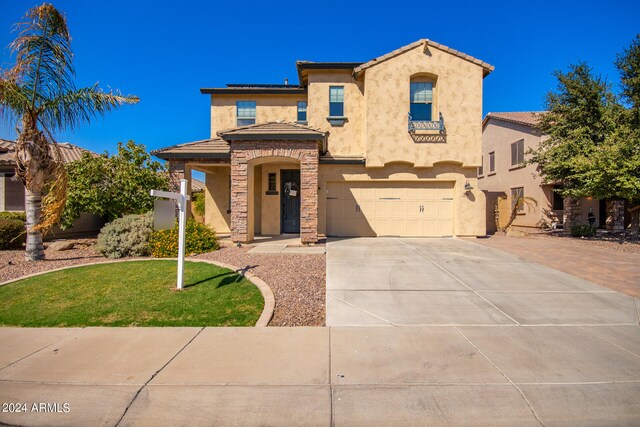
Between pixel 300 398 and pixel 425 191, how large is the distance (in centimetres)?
1249

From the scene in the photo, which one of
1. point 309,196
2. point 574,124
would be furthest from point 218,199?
point 574,124

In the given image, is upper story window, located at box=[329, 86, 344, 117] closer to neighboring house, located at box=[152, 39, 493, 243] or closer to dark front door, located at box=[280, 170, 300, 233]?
neighboring house, located at box=[152, 39, 493, 243]

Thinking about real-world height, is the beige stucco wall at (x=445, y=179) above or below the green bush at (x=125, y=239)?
above

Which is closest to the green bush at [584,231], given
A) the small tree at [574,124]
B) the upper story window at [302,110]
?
the small tree at [574,124]

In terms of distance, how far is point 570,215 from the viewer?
18.3 m

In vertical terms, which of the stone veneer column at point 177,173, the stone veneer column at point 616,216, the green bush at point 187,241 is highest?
the stone veneer column at point 177,173

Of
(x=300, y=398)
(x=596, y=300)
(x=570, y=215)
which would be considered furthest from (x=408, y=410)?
(x=570, y=215)

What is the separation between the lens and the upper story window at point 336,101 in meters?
15.0

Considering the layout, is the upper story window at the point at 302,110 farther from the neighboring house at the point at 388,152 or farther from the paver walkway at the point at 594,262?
the paver walkway at the point at 594,262

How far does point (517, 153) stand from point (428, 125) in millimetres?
9989

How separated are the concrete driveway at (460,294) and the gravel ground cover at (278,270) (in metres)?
0.31

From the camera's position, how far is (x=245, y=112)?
16562 millimetres

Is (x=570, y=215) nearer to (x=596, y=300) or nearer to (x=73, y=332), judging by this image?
(x=596, y=300)

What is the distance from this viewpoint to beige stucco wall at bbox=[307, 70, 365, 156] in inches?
585
